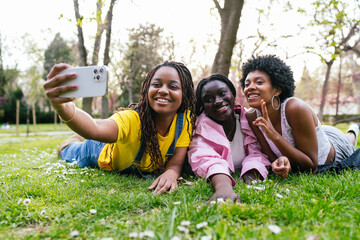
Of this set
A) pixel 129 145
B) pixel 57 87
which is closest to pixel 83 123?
pixel 57 87

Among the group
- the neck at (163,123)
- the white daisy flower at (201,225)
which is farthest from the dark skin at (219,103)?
the white daisy flower at (201,225)

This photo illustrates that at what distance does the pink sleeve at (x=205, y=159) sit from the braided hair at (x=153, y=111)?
0.21 m

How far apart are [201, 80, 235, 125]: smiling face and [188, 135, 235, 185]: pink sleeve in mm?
340

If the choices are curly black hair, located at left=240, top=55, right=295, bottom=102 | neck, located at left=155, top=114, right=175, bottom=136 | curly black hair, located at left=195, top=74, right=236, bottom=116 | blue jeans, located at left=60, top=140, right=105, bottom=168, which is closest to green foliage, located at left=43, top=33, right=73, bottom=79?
blue jeans, located at left=60, top=140, right=105, bottom=168

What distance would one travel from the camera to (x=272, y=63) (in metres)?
3.18

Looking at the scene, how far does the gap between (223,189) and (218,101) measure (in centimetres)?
120

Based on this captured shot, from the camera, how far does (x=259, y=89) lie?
312cm

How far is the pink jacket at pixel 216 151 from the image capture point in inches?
112

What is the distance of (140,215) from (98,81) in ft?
3.46

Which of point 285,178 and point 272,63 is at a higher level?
point 272,63

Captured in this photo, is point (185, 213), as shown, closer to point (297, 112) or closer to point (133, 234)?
point (133, 234)

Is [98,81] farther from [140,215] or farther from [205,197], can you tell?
[205,197]

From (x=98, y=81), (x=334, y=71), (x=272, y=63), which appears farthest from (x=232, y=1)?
(x=334, y=71)

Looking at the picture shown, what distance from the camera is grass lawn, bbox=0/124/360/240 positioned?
1.58 m
